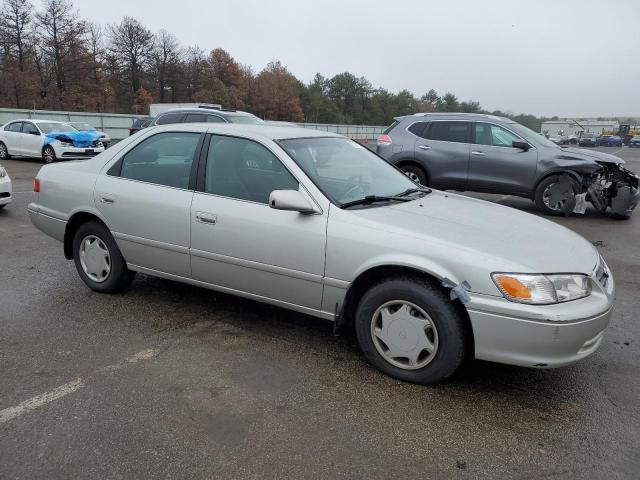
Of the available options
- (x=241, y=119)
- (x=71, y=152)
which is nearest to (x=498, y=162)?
(x=241, y=119)

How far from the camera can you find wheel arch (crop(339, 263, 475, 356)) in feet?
9.66

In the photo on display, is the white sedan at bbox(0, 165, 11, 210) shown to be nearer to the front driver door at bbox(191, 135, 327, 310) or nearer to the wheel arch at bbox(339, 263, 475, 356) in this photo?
the front driver door at bbox(191, 135, 327, 310)

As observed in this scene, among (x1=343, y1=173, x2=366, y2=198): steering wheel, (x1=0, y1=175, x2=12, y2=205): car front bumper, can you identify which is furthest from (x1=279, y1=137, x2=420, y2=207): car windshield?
(x1=0, y1=175, x2=12, y2=205): car front bumper

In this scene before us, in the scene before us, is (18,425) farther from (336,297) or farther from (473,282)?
(473,282)

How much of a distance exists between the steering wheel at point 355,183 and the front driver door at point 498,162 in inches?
240

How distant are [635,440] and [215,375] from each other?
2.38 m

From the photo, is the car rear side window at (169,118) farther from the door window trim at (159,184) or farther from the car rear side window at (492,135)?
the door window trim at (159,184)

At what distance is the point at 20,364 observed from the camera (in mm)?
3289

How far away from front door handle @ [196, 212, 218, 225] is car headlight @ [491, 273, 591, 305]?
1975 mm

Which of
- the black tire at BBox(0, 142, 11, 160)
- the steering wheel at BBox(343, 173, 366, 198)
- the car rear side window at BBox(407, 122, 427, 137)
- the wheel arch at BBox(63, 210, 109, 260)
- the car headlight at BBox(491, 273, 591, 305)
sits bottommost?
the black tire at BBox(0, 142, 11, 160)

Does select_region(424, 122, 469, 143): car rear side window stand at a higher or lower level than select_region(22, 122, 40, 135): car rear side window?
higher

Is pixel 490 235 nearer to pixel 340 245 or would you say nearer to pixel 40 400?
pixel 340 245

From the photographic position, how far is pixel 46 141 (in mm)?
15984

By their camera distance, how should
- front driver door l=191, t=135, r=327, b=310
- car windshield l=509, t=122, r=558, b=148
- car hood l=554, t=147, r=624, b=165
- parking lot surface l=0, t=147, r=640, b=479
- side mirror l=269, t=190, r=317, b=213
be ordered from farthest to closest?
car windshield l=509, t=122, r=558, b=148
car hood l=554, t=147, r=624, b=165
front driver door l=191, t=135, r=327, b=310
side mirror l=269, t=190, r=317, b=213
parking lot surface l=0, t=147, r=640, b=479
